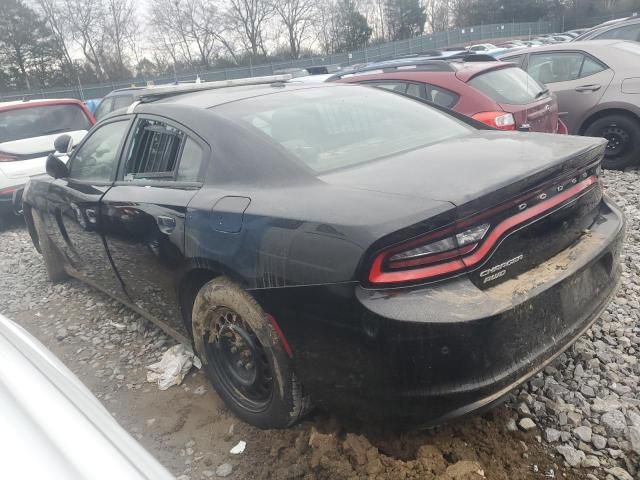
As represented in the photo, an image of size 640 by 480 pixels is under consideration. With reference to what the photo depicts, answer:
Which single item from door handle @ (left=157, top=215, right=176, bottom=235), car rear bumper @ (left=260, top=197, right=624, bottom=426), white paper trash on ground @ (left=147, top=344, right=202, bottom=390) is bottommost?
white paper trash on ground @ (left=147, top=344, right=202, bottom=390)

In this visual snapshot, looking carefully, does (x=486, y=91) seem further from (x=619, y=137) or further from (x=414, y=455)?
(x=414, y=455)

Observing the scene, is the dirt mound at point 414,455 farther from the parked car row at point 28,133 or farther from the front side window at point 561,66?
the parked car row at point 28,133

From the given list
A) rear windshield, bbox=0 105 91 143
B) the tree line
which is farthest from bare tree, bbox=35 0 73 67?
rear windshield, bbox=0 105 91 143

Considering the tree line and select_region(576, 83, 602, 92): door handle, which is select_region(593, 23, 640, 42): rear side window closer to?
select_region(576, 83, 602, 92): door handle

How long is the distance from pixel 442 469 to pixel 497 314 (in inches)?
27.3

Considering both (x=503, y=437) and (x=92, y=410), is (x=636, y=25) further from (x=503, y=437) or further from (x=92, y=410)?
(x=92, y=410)

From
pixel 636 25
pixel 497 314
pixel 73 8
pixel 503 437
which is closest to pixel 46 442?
pixel 497 314

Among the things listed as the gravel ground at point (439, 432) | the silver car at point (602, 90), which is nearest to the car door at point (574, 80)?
the silver car at point (602, 90)

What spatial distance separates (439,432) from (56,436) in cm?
154

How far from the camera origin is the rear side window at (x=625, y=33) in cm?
948

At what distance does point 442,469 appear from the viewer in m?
1.91

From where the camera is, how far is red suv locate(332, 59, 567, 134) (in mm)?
5059

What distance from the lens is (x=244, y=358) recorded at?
2377mm

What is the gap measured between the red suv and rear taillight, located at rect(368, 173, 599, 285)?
11.4ft
